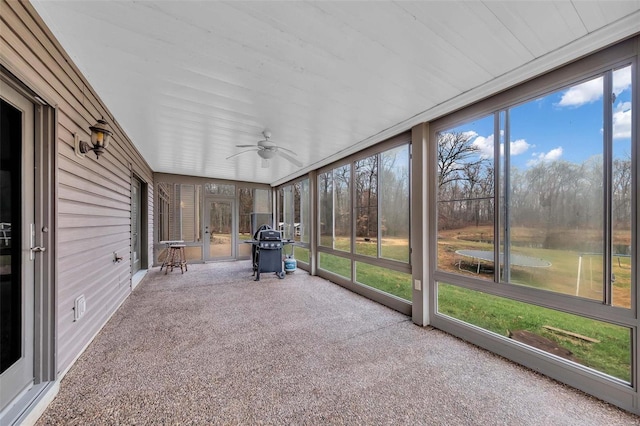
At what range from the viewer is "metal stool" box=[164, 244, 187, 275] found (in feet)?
20.6

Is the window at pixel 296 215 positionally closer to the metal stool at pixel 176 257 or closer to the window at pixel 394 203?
the window at pixel 394 203

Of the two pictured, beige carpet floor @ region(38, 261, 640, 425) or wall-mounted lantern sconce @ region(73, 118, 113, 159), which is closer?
beige carpet floor @ region(38, 261, 640, 425)

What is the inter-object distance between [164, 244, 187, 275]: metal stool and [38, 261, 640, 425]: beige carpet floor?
2.91 metres

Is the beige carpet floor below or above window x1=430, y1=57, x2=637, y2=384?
below

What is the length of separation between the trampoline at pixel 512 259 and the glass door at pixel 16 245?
12.5ft

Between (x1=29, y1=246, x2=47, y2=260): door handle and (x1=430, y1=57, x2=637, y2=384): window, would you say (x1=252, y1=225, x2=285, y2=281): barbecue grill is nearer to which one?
(x1=430, y1=57, x2=637, y2=384): window

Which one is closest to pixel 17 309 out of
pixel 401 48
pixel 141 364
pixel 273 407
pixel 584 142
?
pixel 141 364

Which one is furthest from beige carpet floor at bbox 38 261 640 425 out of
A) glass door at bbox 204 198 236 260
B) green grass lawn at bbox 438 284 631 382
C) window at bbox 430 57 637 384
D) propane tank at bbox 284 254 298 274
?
glass door at bbox 204 198 236 260

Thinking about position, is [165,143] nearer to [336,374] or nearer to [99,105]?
[99,105]

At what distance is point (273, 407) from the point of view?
1.77 meters

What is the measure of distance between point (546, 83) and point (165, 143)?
5048mm

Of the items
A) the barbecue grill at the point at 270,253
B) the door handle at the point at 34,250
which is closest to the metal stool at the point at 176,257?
the barbecue grill at the point at 270,253

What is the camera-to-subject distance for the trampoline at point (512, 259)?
2.33 metres

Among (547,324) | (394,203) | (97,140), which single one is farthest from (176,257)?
(547,324)
